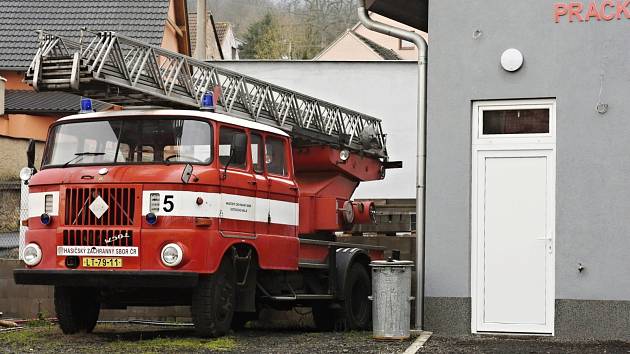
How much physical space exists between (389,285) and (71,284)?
3.72 m

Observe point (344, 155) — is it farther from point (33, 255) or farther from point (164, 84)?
point (33, 255)

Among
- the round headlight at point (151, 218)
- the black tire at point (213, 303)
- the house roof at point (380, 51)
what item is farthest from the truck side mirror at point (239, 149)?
the house roof at point (380, 51)

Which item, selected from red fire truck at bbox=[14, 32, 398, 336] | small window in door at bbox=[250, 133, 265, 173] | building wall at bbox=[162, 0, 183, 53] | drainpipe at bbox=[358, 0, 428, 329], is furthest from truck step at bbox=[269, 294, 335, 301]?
building wall at bbox=[162, 0, 183, 53]

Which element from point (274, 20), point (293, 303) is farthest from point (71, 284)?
point (274, 20)

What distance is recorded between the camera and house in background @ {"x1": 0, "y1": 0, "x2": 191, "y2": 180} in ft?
113

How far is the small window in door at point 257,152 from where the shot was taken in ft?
44.2

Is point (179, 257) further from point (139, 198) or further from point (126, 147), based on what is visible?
point (126, 147)

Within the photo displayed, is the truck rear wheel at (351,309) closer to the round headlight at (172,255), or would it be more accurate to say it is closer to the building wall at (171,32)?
the round headlight at (172,255)

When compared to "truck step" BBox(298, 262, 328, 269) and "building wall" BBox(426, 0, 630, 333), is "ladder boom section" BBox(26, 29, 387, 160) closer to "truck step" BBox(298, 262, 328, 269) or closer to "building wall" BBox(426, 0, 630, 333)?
→ "truck step" BBox(298, 262, 328, 269)

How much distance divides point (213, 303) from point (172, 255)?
0.76 meters

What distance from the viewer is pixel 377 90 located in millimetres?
29641

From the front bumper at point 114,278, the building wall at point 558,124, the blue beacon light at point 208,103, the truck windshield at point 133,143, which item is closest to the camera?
the front bumper at point 114,278

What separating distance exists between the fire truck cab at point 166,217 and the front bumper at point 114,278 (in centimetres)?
1

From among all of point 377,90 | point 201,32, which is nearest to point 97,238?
point 201,32
